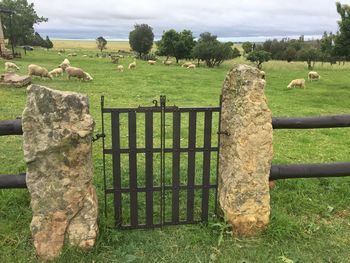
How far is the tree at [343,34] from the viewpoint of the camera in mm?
24453

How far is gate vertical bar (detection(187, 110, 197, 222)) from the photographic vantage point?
548 centimetres

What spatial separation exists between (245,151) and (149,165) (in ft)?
4.62

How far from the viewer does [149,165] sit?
5.59 meters

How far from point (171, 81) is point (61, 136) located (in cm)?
2050

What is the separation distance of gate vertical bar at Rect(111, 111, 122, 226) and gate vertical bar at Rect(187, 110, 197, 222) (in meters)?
1.04

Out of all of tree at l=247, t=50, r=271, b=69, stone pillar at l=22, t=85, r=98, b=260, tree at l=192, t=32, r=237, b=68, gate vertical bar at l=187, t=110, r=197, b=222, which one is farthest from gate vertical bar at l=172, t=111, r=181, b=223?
tree at l=247, t=50, r=271, b=69

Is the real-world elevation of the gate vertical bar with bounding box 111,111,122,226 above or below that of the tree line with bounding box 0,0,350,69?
below

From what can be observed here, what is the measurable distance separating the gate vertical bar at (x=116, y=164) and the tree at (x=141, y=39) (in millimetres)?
68642

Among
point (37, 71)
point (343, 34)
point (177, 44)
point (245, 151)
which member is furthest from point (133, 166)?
point (177, 44)

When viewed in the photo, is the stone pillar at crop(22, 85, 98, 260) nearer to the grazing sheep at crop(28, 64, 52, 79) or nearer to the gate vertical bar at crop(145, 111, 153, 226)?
the gate vertical bar at crop(145, 111, 153, 226)

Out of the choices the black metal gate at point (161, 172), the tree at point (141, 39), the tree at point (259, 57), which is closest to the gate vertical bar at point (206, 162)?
the black metal gate at point (161, 172)

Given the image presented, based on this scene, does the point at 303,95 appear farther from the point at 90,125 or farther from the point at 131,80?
the point at 90,125

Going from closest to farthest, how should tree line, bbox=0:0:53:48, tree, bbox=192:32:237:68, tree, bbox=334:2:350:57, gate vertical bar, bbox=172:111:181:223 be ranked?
gate vertical bar, bbox=172:111:181:223 < tree, bbox=334:2:350:57 < tree, bbox=192:32:237:68 < tree line, bbox=0:0:53:48

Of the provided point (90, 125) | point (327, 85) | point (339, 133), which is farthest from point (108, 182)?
point (327, 85)
